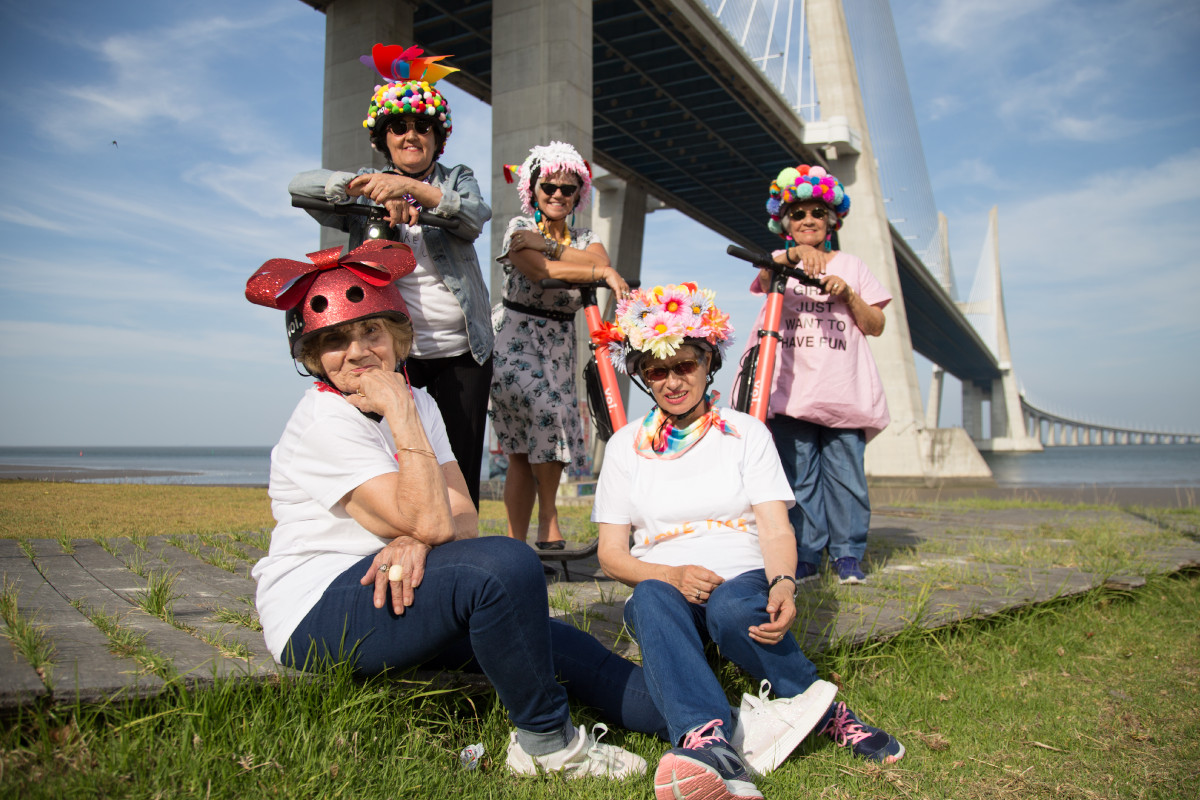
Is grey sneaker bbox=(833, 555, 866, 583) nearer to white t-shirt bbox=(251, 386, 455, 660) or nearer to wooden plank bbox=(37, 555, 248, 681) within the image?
white t-shirt bbox=(251, 386, 455, 660)

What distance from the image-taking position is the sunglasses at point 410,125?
2861mm

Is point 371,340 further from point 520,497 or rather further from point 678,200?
point 678,200

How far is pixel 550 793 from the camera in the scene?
1.65 meters

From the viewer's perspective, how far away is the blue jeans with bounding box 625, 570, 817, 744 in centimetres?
175

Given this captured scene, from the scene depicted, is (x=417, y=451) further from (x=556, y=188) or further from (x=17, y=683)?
(x=556, y=188)

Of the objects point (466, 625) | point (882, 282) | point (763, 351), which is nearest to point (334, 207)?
point (466, 625)

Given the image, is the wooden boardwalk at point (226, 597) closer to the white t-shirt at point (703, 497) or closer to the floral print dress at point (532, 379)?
the white t-shirt at point (703, 497)

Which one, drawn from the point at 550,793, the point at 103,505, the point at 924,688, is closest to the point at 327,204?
the point at 550,793

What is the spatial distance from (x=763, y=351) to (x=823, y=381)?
558 mm

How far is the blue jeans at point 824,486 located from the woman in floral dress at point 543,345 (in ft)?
3.48

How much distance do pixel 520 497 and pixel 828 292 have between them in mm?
1690

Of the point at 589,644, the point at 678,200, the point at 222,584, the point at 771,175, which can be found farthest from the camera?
the point at 678,200

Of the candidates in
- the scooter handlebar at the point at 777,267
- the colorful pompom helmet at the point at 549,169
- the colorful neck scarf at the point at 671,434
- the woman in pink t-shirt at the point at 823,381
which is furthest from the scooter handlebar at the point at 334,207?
the woman in pink t-shirt at the point at 823,381

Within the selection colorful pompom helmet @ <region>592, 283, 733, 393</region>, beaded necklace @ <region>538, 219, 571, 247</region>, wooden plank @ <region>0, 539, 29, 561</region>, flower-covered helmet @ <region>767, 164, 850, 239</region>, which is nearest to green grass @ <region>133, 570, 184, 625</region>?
wooden plank @ <region>0, 539, 29, 561</region>
